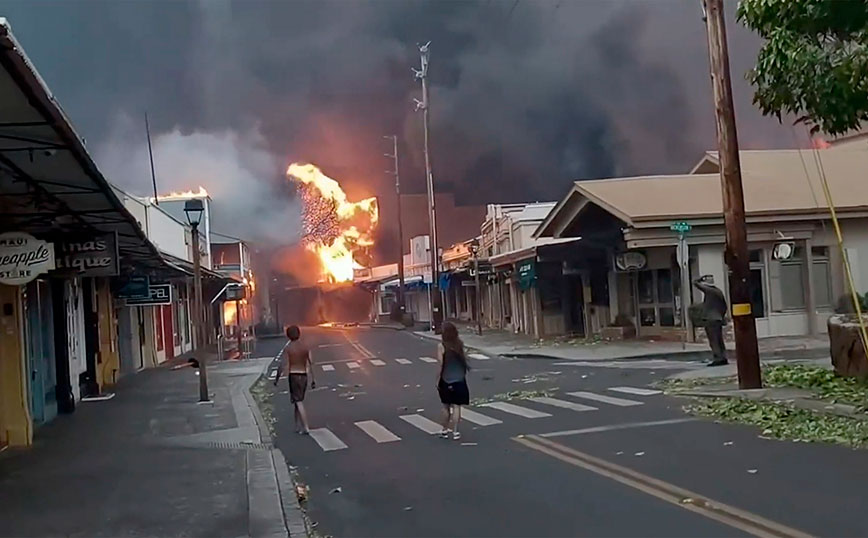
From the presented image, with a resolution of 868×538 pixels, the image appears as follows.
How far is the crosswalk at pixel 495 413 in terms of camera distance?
14695 millimetres

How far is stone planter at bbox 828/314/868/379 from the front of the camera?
15.7 meters

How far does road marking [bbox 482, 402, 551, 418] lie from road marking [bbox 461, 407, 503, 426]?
0.51m

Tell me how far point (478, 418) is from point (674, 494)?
6.97 m

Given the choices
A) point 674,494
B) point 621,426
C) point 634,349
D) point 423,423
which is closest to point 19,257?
point 423,423

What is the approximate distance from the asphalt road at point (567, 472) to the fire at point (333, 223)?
180ft

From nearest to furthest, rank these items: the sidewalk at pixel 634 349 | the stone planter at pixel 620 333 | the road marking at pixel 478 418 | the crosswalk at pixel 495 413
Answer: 1. the crosswalk at pixel 495 413
2. the road marking at pixel 478 418
3. the sidewalk at pixel 634 349
4. the stone planter at pixel 620 333

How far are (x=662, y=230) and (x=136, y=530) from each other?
77.7 ft

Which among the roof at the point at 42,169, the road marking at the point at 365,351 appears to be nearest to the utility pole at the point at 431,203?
the road marking at the point at 365,351

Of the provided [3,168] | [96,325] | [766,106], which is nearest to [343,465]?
[3,168]

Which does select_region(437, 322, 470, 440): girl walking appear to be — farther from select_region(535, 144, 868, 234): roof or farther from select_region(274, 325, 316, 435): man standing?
select_region(535, 144, 868, 234): roof

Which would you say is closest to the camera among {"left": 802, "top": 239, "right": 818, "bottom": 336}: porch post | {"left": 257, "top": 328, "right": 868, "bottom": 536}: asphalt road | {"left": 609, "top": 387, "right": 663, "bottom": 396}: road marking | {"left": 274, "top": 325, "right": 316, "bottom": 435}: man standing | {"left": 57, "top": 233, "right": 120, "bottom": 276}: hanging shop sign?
{"left": 257, "top": 328, "right": 868, "bottom": 536}: asphalt road

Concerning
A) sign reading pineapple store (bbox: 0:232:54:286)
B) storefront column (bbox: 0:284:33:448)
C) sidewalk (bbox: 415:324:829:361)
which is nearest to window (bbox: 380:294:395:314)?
sidewalk (bbox: 415:324:829:361)

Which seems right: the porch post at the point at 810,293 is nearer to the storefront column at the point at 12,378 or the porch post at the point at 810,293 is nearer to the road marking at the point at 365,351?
the road marking at the point at 365,351

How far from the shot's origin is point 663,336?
106 feet
